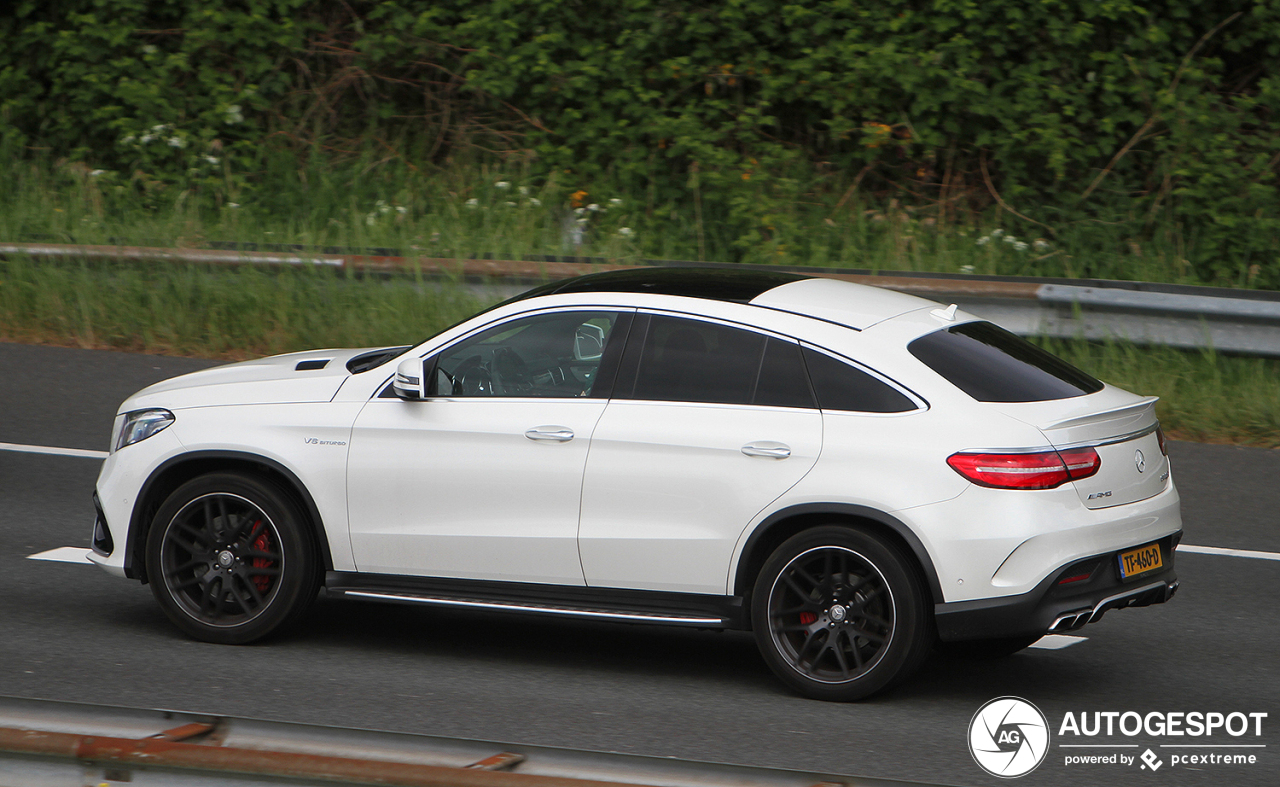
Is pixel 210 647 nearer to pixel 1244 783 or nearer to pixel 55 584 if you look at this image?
pixel 55 584

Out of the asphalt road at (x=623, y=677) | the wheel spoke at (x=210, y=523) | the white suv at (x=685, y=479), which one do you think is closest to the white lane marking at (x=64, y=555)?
the asphalt road at (x=623, y=677)

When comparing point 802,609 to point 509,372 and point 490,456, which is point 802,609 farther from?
point 509,372

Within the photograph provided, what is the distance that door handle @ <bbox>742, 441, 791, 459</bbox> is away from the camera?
17.9 feet

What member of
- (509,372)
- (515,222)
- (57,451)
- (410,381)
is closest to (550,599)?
(509,372)

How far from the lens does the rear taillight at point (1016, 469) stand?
17.1 feet

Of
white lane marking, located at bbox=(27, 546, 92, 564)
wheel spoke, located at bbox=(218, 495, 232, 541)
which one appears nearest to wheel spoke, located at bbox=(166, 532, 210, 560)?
wheel spoke, located at bbox=(218, 495, 232, 541)

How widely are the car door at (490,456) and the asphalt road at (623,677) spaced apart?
0.51 meters

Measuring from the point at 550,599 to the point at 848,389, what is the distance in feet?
4.79

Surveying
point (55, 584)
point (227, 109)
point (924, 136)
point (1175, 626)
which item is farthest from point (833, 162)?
point (55, 584)

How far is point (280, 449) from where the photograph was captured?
6008mm

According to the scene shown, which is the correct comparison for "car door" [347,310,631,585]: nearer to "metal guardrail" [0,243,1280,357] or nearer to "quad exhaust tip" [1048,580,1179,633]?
"quad exhaust tip" [1048,580,1179,633]

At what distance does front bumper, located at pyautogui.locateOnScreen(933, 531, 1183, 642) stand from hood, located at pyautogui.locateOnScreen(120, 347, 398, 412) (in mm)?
2762

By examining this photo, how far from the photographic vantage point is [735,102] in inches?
595

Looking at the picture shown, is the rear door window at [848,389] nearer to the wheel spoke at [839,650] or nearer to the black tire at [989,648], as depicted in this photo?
the wheel spoke at [839,650]
